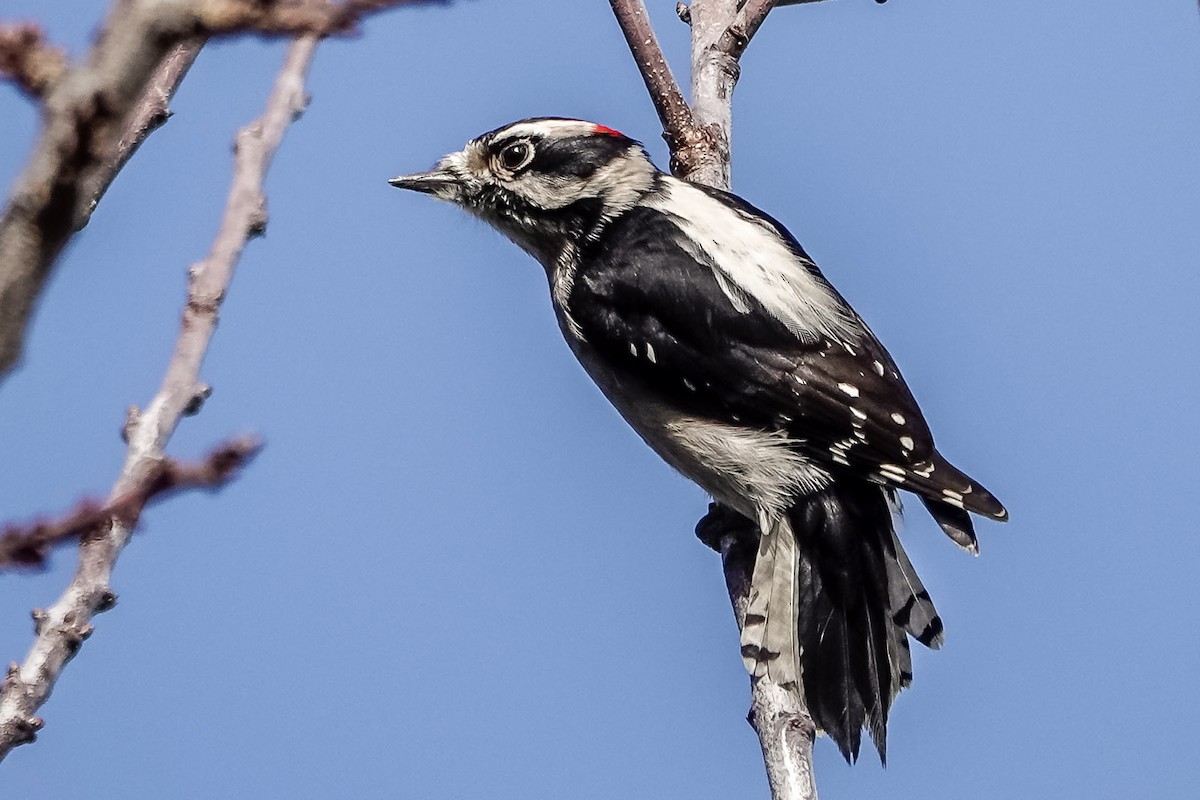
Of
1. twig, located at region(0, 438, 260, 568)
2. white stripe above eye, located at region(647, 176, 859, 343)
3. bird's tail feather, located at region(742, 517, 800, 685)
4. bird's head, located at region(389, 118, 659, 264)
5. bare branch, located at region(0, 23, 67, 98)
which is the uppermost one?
bird's head, located at region(389, 118, 659, 264)

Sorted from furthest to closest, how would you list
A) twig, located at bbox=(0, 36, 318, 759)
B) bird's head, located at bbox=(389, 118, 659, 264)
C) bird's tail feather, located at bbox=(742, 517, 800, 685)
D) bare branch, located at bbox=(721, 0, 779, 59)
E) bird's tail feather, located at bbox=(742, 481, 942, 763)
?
1. bare branch, located at bbox=(721, 0, 779, 59)
2. bird's head, located at bbox=(389, 118, 659, 264)
3. bird's tail feather, located at bbox=(742, 481, 942, 763)
4. bird's tail feather, located at bbox=(742, 517, 800, 685)
5. twig, located at bbox=(0, 36, 318, 759)

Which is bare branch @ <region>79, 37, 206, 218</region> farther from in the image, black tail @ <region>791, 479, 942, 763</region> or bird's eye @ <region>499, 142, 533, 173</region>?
black tail @ <region>791, 479, 942, 763</region>

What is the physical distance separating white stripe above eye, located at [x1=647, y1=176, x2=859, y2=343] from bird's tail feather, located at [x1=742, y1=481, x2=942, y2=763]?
1.82ft

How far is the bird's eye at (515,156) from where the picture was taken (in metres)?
4.76

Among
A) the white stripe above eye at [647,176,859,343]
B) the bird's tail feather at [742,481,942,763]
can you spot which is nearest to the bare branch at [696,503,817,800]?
the bird's tail feather at [742,481,942,763]

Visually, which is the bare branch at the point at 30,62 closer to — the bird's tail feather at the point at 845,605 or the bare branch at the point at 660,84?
the bird's tail feather at the point at 845,605

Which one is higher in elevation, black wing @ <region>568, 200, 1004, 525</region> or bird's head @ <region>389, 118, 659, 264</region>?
bird's head @ <region>389, 118, 659, 264</region>

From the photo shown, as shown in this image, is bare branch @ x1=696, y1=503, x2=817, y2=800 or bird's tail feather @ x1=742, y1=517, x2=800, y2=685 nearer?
bare branch @ x1=696, y1=503, x2=817, y2=800

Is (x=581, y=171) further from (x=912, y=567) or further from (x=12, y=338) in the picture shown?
(x=12, y=338)

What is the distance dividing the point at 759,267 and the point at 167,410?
2.74m

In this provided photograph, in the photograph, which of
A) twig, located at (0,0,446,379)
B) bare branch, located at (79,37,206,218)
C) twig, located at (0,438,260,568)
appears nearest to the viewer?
twig, located at (0,0,446,379)

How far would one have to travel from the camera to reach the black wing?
14.1ft

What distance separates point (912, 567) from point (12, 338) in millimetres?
3705

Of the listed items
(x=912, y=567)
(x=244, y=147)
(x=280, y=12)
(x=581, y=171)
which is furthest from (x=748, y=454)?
(x=280, y=12)
